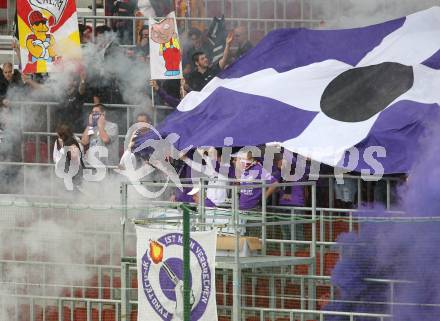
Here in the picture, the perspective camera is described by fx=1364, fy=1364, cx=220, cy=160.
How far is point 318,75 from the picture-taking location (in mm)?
14547

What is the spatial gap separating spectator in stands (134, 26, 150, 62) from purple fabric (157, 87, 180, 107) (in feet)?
1.70

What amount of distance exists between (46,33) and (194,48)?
1.70 m

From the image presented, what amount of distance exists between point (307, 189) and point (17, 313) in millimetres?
3169

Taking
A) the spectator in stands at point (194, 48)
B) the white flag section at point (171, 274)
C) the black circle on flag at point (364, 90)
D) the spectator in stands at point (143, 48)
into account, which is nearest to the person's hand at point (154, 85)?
the spectator in stands at point (194, 48)

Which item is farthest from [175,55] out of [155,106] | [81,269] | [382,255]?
[382,255]

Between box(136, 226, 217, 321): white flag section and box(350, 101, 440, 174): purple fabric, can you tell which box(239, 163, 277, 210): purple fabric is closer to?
box(350, 101, 440, 174): purple fabric

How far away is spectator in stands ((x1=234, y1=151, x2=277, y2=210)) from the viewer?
13102 mm

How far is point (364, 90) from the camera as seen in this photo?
547 inches

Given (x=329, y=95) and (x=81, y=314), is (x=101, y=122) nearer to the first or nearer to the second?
(x=329, y=95)

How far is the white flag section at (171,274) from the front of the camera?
11.3 metres

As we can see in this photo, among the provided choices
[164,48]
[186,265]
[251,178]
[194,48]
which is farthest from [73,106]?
[186,265]

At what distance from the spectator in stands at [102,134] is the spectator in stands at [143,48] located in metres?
1.08

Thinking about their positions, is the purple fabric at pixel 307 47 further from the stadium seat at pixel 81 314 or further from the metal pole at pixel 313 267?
the stadium seat at pixel 81 314

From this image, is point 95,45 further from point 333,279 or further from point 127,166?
point 333,279
